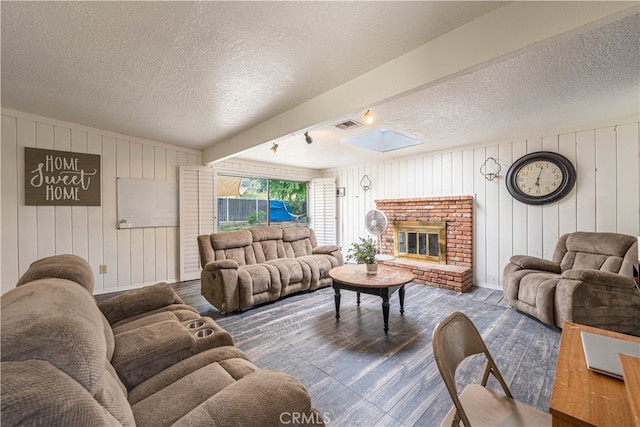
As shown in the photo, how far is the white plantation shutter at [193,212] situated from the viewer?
171 inches

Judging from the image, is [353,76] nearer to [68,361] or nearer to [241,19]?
[241,19]

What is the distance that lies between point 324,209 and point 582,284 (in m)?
4.50

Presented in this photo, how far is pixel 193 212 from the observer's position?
448cm

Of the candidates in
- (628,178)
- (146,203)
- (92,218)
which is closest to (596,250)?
(628,178)

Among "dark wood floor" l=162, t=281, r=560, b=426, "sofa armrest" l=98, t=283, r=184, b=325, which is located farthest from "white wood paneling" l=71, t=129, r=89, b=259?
"sofa armrest" l=98, t=283, r=184, b=325

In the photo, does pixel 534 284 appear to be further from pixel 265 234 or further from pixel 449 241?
pixel 265 234

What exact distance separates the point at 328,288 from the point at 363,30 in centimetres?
332

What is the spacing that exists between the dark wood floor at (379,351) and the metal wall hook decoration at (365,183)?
2.64 m

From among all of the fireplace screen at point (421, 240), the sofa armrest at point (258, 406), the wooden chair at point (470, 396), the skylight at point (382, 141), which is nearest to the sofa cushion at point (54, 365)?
the sofa armrest at point (258, 406)

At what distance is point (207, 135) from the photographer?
3.70 meters

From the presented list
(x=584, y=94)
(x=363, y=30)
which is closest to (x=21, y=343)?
(x=363, y=30)

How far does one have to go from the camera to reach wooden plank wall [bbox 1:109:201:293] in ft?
9.77

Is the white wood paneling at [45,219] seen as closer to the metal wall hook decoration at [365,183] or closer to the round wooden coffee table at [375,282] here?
the round wooden coffee table at [375,282]

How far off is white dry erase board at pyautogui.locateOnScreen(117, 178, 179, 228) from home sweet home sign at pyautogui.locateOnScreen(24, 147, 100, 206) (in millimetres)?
308
